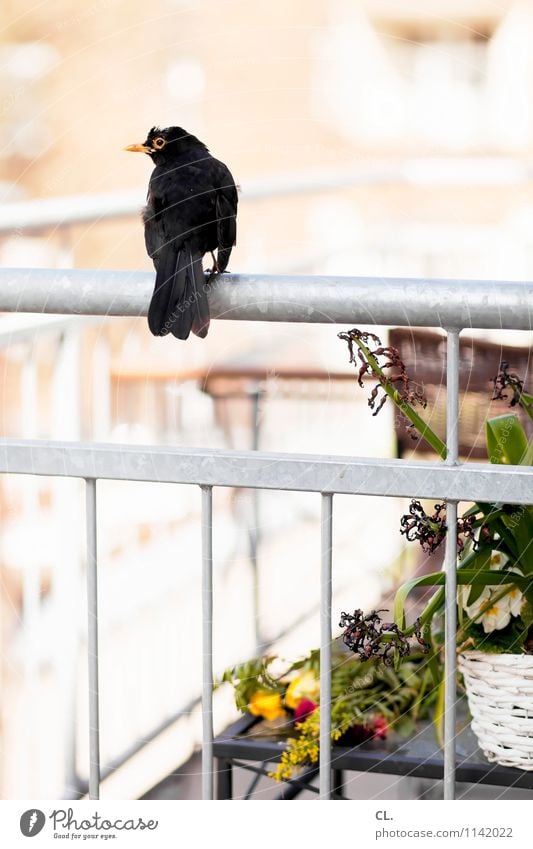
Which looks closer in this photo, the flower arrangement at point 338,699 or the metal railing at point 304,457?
the metal railing at point 304,457

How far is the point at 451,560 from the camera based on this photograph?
1091 millimetres

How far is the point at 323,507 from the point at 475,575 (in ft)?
0.77

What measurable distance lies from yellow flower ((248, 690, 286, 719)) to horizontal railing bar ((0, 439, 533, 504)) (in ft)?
2.00

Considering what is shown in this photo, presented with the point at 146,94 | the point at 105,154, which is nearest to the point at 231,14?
the point at 146,94

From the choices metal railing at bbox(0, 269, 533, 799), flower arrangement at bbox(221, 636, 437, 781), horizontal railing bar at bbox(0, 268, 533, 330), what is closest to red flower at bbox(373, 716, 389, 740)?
flower arrangement at bbox(221, 636, 437, 781)

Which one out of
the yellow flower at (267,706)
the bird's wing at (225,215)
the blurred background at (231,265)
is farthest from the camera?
the blurred background at (231,265)

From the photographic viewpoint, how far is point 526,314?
40.3 inches

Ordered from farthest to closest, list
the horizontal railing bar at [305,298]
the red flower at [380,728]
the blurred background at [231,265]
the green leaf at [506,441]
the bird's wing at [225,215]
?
the blurred background at [231,265]
the red flower at [380,728]
the bird's wing at [225,215]
the green leaf at [506,441]
the horizontal railing bar at [305,298]

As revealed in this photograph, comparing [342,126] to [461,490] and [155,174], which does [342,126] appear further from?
[461,490]

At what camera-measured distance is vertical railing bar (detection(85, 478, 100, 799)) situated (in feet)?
3.76

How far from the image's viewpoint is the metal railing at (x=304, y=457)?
3.42 feet

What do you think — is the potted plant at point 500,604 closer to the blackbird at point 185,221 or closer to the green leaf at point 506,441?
the green leaf at point 506,441

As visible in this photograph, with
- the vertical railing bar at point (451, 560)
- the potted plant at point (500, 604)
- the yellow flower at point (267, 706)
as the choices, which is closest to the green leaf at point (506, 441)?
the potted plant at point (500, 604)

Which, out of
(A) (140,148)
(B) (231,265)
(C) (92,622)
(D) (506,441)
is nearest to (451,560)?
(D) (506,441)
